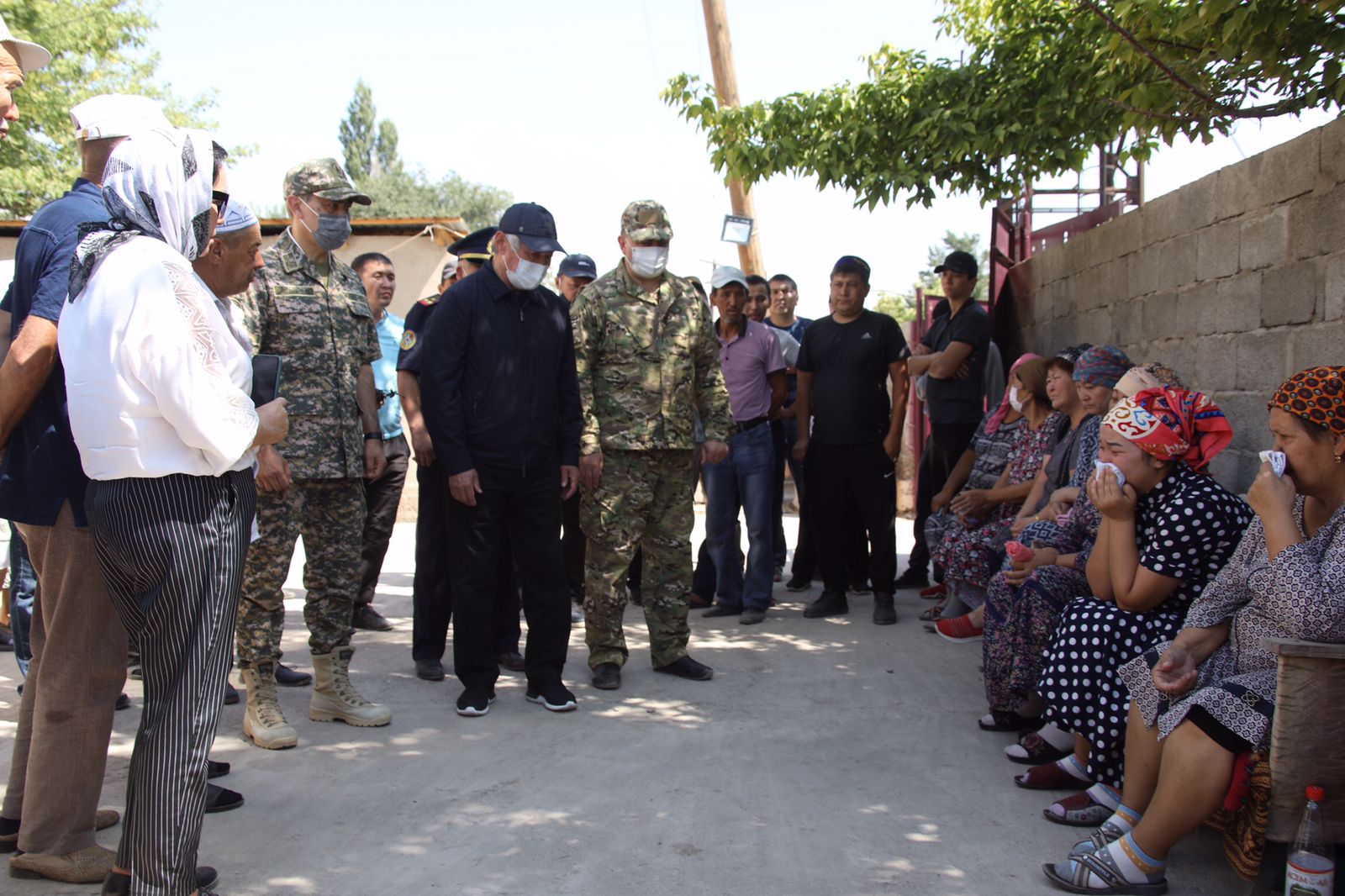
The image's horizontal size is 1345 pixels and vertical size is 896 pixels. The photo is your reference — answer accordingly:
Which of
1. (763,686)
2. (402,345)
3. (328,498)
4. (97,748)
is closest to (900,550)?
(763,686)

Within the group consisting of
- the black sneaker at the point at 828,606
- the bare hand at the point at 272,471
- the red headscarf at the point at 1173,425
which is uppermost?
the red headscarf at the point at 1173,425

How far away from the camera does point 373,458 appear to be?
186 inches

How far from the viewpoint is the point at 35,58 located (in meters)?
3.71

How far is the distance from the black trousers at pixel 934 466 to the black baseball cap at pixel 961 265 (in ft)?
3.47

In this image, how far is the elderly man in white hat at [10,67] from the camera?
128 inches

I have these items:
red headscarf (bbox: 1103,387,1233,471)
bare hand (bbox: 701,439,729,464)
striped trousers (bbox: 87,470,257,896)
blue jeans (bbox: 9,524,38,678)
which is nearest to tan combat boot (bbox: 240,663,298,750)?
blue jeans (bbox: 9,524,38,678)

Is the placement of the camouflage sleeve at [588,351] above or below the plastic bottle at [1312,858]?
above

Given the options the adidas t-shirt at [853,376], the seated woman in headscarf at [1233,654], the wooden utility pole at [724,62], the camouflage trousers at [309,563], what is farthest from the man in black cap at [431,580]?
the wooden utility pole at [724,62]

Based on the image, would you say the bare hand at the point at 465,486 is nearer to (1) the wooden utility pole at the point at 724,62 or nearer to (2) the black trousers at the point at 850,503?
(2) the black trousers at the point at 850,503

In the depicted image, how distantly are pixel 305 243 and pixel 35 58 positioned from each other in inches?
44.9

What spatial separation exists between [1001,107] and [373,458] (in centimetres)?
430

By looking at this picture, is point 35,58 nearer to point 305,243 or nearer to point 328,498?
point 305,243

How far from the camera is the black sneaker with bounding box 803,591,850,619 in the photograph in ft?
22.6

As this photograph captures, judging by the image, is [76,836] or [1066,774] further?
[1066,774]
